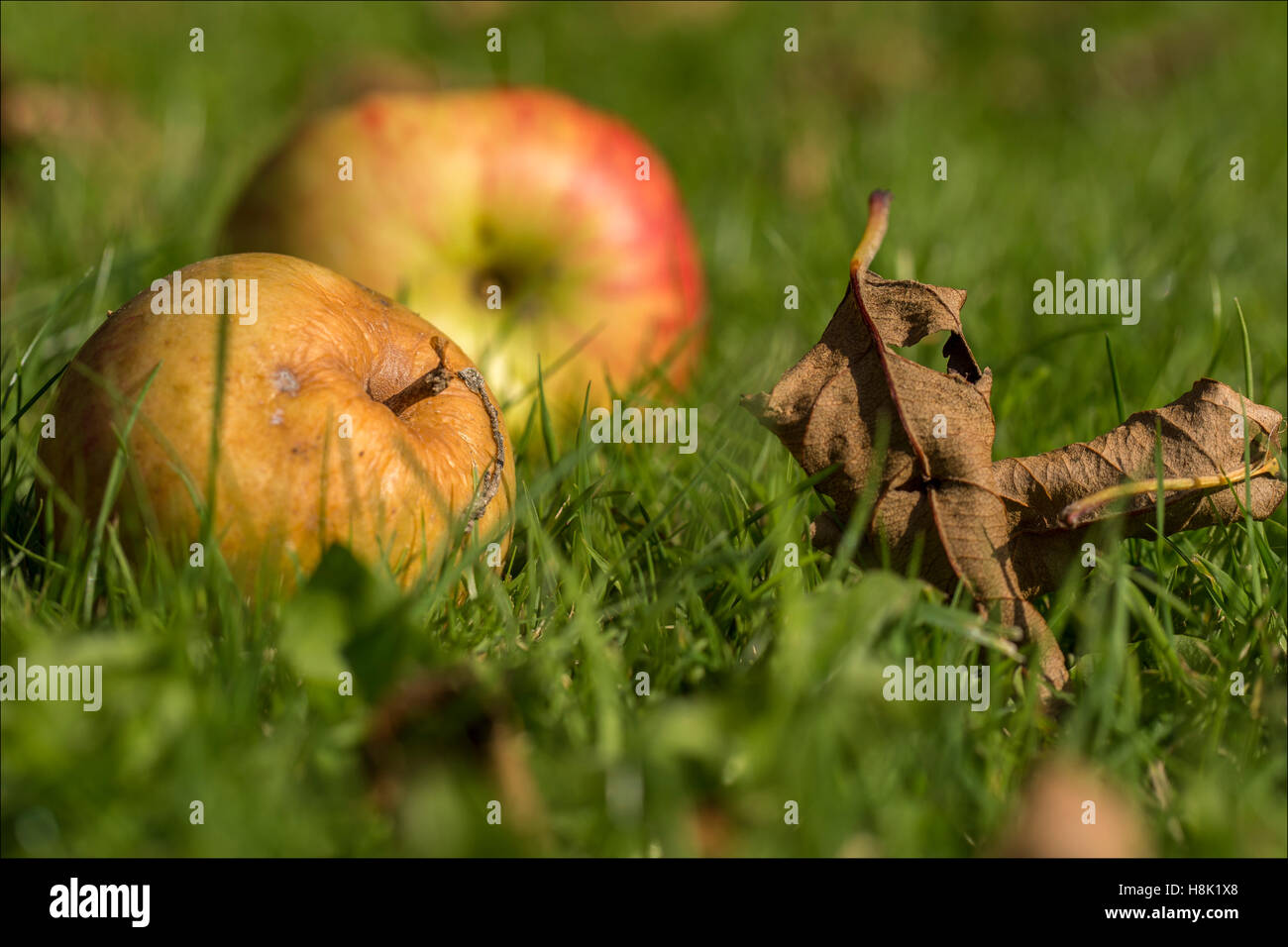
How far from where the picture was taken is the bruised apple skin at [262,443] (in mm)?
1604

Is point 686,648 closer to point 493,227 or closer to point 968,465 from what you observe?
point 968,465

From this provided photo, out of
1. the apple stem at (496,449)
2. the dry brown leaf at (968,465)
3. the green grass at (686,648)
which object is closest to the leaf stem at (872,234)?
the dry brown leaf at (968,465)

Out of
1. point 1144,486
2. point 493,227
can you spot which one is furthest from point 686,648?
point 493,227

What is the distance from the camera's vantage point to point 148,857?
4.01ft

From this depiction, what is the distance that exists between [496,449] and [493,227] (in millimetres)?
901

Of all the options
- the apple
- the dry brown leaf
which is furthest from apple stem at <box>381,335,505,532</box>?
the apple

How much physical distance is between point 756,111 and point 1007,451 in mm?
3295

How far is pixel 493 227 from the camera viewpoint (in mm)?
2582

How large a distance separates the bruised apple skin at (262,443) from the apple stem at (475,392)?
0.01 m

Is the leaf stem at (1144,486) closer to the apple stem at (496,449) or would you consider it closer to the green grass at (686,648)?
the green grass at (686,648)

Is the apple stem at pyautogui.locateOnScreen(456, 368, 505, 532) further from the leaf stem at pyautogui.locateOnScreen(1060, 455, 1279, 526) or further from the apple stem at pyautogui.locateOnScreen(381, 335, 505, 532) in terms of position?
the leaf stem at pyautogui.locateOnScreen(1060, 455, 1279, 526)

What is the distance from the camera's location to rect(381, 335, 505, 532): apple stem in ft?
5.78
